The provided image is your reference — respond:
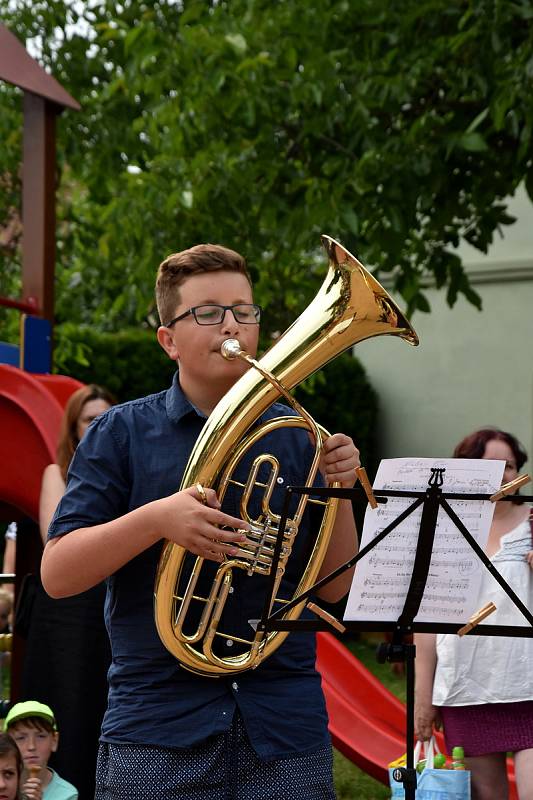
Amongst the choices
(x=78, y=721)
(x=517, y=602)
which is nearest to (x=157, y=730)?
(x=517, y=602)

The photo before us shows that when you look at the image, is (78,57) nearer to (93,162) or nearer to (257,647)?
(93,162)

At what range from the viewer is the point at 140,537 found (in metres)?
2.18

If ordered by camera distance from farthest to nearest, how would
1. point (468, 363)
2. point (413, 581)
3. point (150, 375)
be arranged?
point (468, 363)
point (150, 375)
point (413, 581)

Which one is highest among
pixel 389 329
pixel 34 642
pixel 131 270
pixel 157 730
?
pixel 131 270

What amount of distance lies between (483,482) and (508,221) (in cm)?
507

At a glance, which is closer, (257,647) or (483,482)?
(257,647)

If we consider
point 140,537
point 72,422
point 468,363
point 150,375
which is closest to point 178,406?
point 140,537

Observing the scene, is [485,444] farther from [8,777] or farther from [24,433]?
[24,433]

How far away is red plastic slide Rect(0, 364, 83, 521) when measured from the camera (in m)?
5.48

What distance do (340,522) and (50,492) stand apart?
2530 millimetres

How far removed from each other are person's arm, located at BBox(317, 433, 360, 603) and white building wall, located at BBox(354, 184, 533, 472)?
10.4 m

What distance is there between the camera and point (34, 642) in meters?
4.73

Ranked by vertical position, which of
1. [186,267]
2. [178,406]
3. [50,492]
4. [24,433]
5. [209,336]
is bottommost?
[178,406]

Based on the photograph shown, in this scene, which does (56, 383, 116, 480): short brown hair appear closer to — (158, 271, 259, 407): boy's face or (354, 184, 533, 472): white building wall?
(158, 271, 259, 407): boy's face
